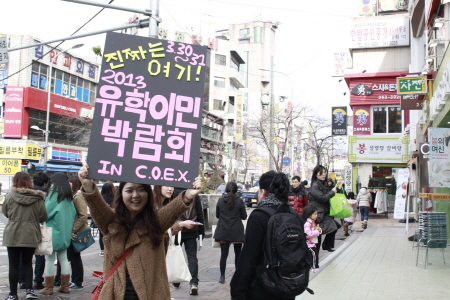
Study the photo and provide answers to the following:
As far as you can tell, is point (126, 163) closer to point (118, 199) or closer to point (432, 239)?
point (118, 199)

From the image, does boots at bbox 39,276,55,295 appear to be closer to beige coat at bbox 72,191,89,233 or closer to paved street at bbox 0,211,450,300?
paved street at bbox 0,211,450,300

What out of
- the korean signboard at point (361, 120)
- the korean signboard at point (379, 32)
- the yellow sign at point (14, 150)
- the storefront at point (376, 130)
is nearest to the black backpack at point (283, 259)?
the storefront at point (376, 130)

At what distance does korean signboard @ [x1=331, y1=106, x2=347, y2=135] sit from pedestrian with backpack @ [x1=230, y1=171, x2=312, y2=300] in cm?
3066

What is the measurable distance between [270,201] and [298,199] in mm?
6793

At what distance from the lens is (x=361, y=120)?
1249 inches

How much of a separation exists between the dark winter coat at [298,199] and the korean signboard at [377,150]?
842 inches

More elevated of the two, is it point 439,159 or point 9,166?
point 439,159

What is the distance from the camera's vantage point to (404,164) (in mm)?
31328

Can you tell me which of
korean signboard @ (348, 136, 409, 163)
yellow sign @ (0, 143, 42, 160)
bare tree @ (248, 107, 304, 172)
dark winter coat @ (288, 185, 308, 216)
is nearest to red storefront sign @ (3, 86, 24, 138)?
yellow sign @ (0, 143, 42, 160)

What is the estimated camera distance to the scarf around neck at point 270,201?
4039mm

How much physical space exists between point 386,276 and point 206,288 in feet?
11.0

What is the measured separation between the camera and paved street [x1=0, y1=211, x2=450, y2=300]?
792 centimetres

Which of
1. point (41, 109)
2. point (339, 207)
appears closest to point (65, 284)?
point (339, 207)

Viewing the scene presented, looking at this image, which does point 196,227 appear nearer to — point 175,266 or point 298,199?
point 175,266
